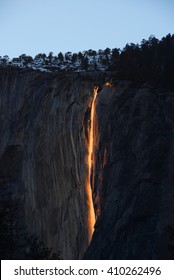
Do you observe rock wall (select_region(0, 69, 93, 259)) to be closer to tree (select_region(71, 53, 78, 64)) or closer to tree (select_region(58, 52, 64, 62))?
tree (select_region(71, 53, 78, 64))

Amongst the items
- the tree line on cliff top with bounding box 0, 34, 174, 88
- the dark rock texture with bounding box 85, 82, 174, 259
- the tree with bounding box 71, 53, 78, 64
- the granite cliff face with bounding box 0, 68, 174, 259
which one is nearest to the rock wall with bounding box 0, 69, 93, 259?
the granite cliff face with bounding box 0, 68, 174, 259

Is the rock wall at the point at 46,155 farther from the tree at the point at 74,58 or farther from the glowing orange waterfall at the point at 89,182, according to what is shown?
the tree at the point at 74,58

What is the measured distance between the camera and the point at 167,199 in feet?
135

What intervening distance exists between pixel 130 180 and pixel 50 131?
74.4 feet

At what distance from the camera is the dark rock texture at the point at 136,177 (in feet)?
131

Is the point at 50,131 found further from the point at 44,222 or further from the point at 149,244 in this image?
the point at 149,244

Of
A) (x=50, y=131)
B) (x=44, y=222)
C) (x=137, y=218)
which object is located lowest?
(x=44, y=222)

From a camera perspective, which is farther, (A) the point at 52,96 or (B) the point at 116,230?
(A) the point at 52,96

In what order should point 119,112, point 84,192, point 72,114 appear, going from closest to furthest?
point 119,112 → point 84,192 → point 72,114

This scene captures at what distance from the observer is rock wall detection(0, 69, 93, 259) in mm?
56750

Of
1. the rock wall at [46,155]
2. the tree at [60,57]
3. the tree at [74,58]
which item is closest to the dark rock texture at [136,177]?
the rock wall at [46,155]

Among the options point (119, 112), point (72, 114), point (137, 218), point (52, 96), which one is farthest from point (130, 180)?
point (52, 96)

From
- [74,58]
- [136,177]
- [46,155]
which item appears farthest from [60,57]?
[136,177]

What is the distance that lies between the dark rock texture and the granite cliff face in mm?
71
